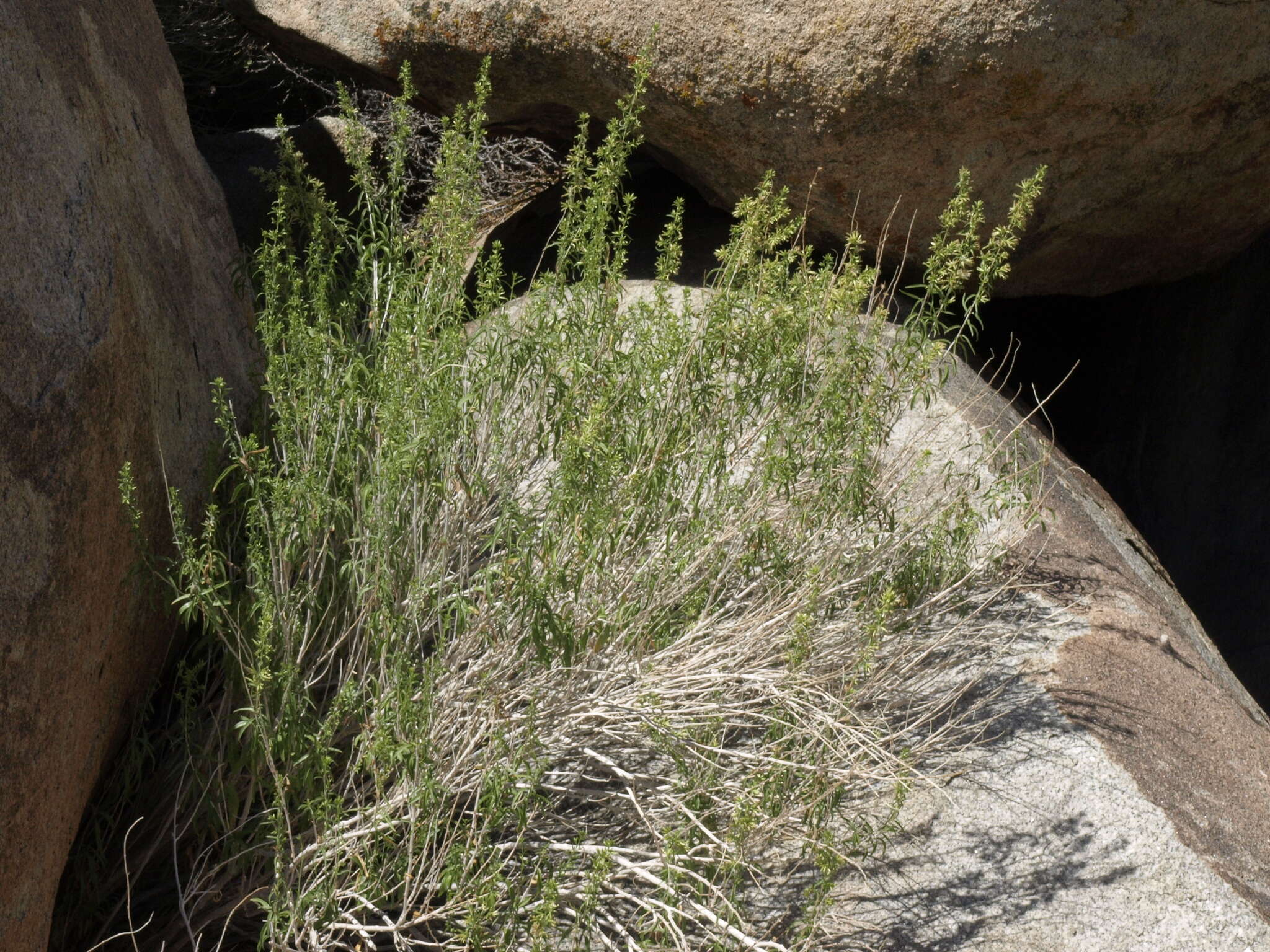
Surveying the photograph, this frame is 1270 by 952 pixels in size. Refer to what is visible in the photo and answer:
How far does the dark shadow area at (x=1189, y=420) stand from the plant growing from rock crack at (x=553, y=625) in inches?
131

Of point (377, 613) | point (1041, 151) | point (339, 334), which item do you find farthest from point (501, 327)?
point (1041, 151)

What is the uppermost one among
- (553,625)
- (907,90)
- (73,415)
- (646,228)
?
(907,90)

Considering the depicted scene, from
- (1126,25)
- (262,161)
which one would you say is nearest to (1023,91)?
(1126,25)

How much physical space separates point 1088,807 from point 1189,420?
13.0 feet

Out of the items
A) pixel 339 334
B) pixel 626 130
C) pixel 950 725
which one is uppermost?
pixel 626 130

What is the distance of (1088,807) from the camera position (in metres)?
2.99

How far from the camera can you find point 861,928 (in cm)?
261

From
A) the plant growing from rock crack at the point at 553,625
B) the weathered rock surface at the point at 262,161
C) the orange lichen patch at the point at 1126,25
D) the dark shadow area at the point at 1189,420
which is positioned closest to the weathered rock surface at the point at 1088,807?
the plant growing from rock crack at the point at 553,625

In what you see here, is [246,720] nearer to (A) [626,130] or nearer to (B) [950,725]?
(B) [950,725]

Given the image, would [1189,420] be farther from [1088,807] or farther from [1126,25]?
[1088,807]

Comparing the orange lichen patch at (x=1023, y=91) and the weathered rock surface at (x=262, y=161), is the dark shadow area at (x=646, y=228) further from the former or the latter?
the orange lichen patch at (x=1023, y=91)

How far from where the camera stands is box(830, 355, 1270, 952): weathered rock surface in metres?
2.71

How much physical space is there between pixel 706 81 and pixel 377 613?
257 centimetres

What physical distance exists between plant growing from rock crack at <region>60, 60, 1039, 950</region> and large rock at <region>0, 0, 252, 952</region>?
0.14m
